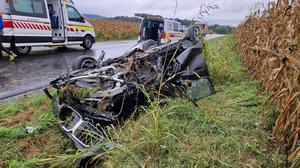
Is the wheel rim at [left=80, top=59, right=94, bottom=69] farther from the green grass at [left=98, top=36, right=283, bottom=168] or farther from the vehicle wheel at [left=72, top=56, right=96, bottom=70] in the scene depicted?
the green grass at [left=98, top=36, right=283, bottom=168]

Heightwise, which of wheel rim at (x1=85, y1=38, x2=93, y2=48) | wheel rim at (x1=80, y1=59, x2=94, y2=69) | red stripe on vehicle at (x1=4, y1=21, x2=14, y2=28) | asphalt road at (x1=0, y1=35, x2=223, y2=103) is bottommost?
asphalt road at (x1=0, y1=35, x2=223, y2=103)

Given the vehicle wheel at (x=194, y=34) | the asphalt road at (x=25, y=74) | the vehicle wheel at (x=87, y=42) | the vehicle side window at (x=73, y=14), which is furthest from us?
the vehicle wheel at (x=87, y=42)

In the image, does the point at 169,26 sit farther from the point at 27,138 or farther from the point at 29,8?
the point at 27,138

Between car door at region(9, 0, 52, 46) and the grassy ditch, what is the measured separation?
253 inches

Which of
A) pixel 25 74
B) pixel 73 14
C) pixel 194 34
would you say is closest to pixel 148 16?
pixel 73 14

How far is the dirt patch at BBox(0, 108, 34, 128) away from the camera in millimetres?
3980

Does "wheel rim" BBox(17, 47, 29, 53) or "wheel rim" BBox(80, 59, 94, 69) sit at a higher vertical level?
"wheel rim" BBox(80, 59, 94, 69)

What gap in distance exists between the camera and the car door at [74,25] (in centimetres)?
1292

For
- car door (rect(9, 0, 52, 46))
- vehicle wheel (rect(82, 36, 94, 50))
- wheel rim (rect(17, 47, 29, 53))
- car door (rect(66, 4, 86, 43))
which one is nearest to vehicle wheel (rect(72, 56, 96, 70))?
car door (rect(9, 0, 52, 46))

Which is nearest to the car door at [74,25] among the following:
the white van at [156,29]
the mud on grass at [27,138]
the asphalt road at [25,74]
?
the white van at [156,29]

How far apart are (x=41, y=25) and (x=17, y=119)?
7772 millimetres

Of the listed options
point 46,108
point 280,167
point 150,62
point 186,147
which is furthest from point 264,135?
point 46,108

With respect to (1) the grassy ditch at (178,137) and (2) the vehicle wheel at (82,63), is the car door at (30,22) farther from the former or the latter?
(1) the grassy ditch at (178,137)

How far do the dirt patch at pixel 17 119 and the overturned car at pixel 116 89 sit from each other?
426 mm
